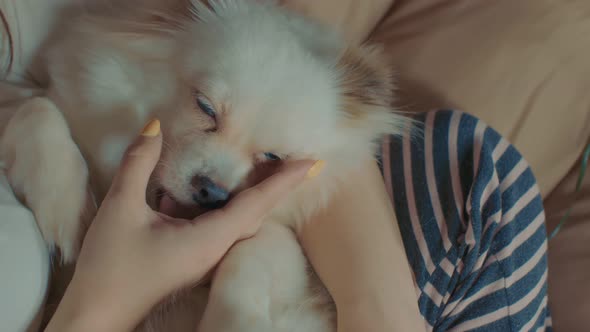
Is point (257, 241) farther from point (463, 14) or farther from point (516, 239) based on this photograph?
point (463, 14)

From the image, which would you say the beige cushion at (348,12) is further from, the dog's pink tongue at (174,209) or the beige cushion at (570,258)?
the beige cushion at (570,258)

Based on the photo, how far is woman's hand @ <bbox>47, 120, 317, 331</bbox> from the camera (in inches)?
29.5

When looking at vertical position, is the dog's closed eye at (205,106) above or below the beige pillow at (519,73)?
below

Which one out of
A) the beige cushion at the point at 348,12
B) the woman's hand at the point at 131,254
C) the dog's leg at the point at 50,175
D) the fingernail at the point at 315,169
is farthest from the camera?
the beige cushion at the point at 348,12

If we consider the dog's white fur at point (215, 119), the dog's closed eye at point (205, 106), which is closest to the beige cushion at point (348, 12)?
the dog's white fur at point (215, 119)

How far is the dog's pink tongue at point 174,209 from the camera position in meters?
1.02

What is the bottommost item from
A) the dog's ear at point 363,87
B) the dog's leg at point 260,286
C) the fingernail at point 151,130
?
the dog's leg at point 260,286

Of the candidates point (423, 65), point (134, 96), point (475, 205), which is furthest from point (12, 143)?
point (423, 65)

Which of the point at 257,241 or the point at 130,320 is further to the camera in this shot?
the point at 257,241

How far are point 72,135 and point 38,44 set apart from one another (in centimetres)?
33

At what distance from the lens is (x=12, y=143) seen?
36.8 inches

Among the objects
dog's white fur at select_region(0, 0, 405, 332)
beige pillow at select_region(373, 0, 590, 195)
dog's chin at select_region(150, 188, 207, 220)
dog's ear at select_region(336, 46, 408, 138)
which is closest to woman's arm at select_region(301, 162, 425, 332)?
dog's white fur at select_region(0, 0, 405, 332)

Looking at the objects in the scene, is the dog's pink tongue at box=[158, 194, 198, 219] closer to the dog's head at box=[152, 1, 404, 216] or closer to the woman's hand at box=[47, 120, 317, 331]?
the dog's head at box=[152, 1, 404, 216]

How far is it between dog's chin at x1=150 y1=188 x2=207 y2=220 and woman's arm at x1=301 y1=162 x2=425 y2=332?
26 cm
